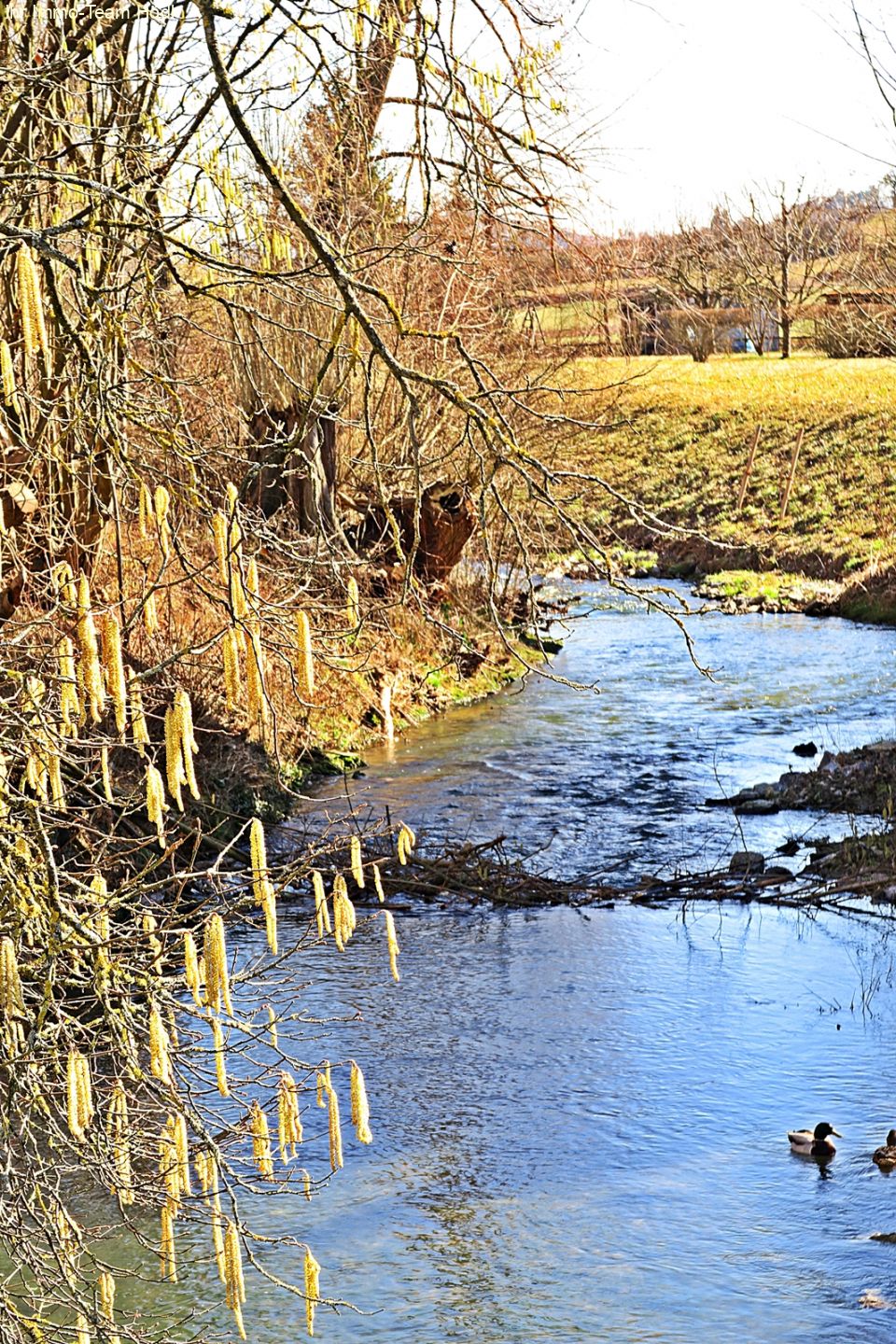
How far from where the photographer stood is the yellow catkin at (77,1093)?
3.53 m

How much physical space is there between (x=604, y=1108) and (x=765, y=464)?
32.1 meters

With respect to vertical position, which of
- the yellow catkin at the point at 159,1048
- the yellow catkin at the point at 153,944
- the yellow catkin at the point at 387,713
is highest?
the yellow catkin at the point at 153,944

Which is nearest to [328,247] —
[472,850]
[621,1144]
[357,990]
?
[621,1144]

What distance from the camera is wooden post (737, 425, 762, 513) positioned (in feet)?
119

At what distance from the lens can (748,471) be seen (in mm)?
37656

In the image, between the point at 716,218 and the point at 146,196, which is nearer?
the point at 146,196

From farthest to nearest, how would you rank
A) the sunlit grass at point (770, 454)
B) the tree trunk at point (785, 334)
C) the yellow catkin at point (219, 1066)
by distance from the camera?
the tree trunk at point (785, 334) → the sunlit grass at point (770, 454) → the yellow catkin at point (219, 1066)

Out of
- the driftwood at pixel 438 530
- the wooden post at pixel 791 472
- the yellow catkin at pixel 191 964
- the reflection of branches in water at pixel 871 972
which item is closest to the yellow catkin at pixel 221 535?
the yellow catkin at pixel 191 964

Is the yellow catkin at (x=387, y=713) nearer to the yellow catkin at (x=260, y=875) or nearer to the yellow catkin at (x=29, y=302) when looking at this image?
the yellow catkin at (x=260, y=875)

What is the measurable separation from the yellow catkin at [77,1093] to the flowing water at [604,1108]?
9.64 feet

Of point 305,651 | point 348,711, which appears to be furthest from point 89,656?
point 348,711

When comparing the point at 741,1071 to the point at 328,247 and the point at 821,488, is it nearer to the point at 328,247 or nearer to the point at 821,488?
the point at 328,247

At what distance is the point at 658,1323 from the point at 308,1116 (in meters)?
2.55

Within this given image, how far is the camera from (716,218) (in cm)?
5406
